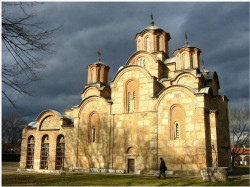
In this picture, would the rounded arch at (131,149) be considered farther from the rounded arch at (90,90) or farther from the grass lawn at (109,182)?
the rounded arch at (90,90)

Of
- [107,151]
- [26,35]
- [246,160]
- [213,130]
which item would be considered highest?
[26,35]

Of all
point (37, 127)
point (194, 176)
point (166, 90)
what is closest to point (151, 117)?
point (166, 90)

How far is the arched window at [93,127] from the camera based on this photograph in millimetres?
20219

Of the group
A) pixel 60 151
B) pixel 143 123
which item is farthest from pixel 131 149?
pixel 60 151

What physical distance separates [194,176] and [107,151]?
6624mm

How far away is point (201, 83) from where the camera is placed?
20.0 m

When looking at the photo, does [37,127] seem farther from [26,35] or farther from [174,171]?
[26,35]

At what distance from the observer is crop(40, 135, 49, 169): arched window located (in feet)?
71.6

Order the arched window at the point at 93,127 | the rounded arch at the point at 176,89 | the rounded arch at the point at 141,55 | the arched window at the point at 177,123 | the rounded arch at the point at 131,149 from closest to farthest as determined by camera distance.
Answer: the arched window at the point at 177,123, the rounded arch at the point at 176,89, the rounded arch at the point at 131,149, the arched window at the point at 93,127, the rounded arch at the point at 141,55

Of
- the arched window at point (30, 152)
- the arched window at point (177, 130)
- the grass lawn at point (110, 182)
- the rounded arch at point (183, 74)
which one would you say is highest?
the rounded arch at point (183, 74)

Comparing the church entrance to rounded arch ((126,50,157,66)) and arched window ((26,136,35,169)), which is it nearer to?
rounded arch ((126,50,157,66))

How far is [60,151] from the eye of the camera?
2175 cm

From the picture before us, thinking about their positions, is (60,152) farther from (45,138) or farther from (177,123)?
(177,123)

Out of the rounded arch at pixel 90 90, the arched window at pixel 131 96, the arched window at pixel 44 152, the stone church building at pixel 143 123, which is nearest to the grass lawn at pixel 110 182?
the stone church building at pixel 143 123
